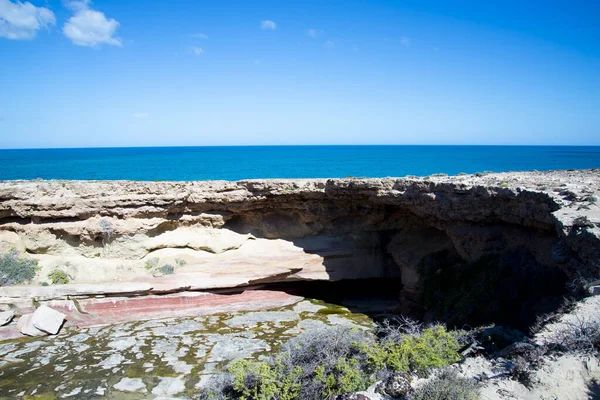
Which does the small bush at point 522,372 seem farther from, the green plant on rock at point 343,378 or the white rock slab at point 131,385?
the white rock slab at point 131,385

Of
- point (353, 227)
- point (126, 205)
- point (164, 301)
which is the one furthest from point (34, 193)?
point (353, 227)

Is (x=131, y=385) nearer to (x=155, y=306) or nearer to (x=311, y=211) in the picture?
(x=155, y=306)

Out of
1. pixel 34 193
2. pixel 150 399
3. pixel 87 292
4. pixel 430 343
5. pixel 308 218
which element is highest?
pixel 34 193

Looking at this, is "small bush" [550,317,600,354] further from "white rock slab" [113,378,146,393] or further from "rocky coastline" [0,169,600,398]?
"white rock slab" [113,378,146,393]

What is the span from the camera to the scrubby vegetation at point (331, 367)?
284 inches

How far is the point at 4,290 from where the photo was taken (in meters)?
12.3

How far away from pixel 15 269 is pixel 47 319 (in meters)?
2.40

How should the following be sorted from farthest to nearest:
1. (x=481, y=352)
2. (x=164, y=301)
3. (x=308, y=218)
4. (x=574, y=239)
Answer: (x=308, y=218), (x=164, y=301), (x=574, y=239), (x=481, y=352)

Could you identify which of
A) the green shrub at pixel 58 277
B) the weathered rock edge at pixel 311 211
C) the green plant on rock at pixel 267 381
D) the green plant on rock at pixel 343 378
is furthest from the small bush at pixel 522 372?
the green shrub at pixel 58 277

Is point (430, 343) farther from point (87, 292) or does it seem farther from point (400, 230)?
point (87, 292)

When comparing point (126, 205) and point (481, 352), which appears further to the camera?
point (126, 205)

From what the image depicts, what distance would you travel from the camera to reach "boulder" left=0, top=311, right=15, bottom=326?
12.0 m

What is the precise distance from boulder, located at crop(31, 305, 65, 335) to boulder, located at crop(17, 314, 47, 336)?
0.34 ft

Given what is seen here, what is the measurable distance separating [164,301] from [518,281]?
11.4 meters
